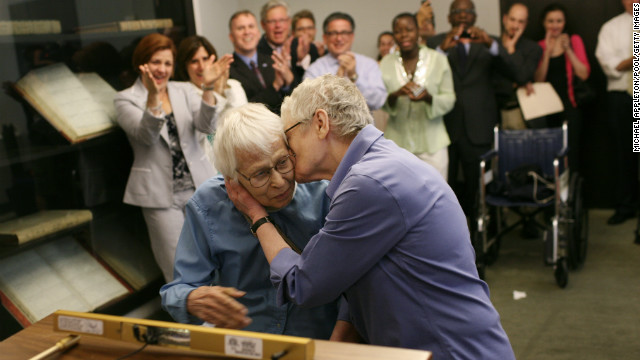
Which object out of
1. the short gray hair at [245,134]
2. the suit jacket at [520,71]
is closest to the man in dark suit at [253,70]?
the suit jacket at [520,71]

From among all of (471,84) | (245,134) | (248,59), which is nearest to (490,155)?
(471,84)

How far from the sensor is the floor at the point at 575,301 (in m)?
3.10

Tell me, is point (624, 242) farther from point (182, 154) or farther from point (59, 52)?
point (59, 52)

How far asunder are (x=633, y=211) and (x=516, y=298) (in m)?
1.87

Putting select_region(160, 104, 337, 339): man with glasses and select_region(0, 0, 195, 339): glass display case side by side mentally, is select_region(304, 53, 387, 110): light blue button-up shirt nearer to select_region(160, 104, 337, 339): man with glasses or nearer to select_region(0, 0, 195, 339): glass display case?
select_region(0, 0, 195, 339): glass display case

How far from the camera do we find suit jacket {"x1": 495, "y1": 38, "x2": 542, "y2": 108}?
4775 millimetres

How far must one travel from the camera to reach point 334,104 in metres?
1.55

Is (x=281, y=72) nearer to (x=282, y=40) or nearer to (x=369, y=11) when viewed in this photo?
(x=282, y=40)

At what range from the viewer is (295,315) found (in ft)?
5.87

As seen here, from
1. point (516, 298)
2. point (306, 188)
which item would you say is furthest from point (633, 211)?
point (306, 188)

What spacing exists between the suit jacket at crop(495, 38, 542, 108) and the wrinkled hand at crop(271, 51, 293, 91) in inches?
62.7

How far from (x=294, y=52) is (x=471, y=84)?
4.03 ft

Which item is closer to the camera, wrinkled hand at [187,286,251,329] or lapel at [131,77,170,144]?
wrinkled hand at [187,286,251,329]

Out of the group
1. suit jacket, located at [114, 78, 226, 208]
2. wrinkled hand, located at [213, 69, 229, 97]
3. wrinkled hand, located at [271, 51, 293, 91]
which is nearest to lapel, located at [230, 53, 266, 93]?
wrinkled hand, located at [271, 51, 293, 91]
